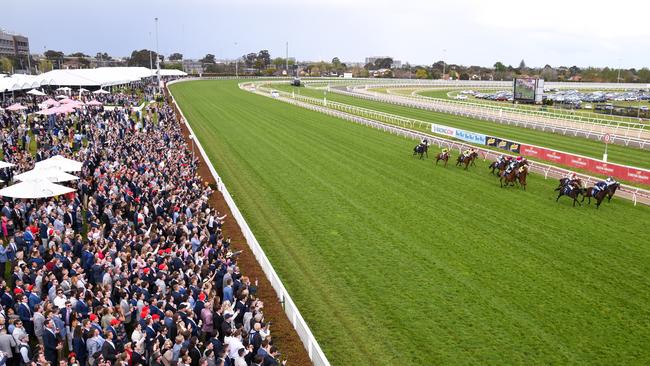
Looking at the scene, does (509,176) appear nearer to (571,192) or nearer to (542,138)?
(571,192)

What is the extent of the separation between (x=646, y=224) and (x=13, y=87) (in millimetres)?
42214

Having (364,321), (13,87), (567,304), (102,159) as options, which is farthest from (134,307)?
(13,87)

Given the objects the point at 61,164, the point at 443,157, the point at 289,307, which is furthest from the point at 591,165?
the point at 61,164

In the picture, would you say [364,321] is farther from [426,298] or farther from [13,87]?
[13,87]

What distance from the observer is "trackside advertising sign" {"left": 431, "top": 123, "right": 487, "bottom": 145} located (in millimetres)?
30219

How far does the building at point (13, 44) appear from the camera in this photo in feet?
449

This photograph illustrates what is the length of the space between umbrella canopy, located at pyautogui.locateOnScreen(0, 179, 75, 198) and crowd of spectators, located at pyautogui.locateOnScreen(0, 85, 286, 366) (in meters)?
0.39

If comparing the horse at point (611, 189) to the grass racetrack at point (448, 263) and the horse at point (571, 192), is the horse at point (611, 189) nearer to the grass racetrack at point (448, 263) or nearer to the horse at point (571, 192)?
the grass racetrack at point (448, 263)

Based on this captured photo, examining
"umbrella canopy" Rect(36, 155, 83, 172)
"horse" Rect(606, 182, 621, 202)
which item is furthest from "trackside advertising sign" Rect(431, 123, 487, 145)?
"umbrella canopy" Rect(36, 155, 83, 172)

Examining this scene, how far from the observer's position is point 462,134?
3186 cm

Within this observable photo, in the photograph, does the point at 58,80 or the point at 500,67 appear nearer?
the point at 58,80

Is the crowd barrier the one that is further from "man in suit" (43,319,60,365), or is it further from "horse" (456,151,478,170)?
"horse" (456,151,478,170)

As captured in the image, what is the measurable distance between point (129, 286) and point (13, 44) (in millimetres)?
161063

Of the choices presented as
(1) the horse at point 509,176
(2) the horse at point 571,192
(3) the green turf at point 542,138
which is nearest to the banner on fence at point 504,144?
(3) the green turf at point 542,138
